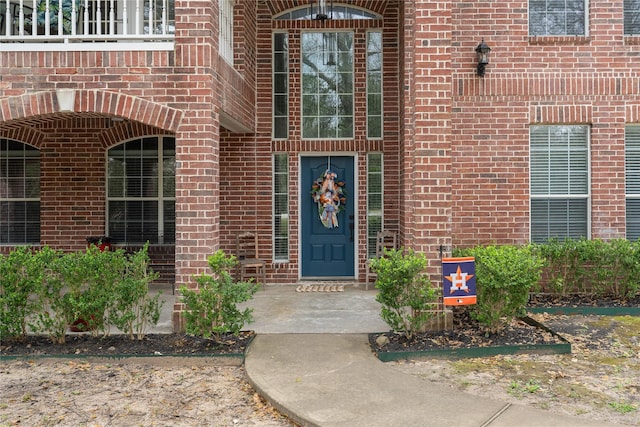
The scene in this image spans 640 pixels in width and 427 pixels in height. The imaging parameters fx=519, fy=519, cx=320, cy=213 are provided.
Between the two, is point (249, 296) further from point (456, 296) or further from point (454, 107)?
point (454, 107)

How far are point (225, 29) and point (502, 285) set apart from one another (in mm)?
4748

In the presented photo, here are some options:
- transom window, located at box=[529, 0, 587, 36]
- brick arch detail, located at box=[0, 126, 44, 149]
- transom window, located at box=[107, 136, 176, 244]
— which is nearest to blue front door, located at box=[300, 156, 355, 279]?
transom window, located at box=[107, 136, 176, 244]

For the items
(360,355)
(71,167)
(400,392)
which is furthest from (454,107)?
(71,167)

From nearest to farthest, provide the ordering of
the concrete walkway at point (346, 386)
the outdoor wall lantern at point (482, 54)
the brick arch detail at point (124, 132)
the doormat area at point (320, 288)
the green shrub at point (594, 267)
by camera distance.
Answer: the concrete walkway at point (346, 386) < the green shrub at point (594, 267) < the outdoor wall lantern at point (482, 54) < the doormat area at point (320, 288) < the brick arch detail at point (124, 132)

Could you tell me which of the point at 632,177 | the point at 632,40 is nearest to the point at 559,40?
the point at 632,40

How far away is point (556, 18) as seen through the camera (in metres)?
7.82

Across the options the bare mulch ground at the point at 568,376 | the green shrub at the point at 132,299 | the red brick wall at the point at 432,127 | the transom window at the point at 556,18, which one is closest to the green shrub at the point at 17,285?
the green shrub at the point at 132,299

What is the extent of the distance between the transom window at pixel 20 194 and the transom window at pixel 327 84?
15.5ft

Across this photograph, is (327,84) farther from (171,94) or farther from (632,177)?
(632,177)

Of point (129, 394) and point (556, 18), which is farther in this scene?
point (556, 18)

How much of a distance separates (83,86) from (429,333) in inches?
185

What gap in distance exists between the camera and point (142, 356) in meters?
5.04

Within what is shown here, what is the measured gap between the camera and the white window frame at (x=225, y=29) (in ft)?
21.5

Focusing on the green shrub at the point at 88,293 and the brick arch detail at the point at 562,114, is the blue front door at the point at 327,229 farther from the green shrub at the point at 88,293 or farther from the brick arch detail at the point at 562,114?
the green shrub at the point at 88,293
